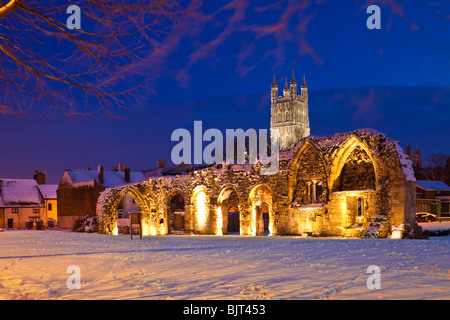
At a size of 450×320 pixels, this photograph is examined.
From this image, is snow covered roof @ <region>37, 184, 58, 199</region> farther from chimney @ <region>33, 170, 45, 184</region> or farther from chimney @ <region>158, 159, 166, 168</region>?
chimney @ <region>158, 159, 166, 168</region>

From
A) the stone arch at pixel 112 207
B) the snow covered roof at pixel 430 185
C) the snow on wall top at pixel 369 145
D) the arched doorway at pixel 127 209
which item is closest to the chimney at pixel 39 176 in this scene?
the arched doorway at pixel 127 209

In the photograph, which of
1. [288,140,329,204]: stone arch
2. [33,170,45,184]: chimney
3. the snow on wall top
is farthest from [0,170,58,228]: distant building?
the snow on wall top

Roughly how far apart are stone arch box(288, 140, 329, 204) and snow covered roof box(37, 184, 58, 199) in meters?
42.8

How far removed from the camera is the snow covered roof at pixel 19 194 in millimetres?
54256

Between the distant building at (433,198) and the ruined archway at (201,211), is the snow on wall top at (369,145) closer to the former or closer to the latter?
the ruined archway at (201,211)

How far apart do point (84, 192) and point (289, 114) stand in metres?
88.4

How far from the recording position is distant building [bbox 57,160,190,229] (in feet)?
149

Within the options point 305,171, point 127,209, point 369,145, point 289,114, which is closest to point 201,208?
point 305,171

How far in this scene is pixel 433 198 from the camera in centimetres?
4619

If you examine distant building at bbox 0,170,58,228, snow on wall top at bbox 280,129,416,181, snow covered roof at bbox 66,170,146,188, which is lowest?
distant building at bbox 0,170,58,228

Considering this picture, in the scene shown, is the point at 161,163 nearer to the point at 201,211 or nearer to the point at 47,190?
the point at 47,190

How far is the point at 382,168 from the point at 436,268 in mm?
12035

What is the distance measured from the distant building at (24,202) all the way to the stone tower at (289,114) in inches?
2981

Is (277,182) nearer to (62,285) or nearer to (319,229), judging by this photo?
(319,229)
